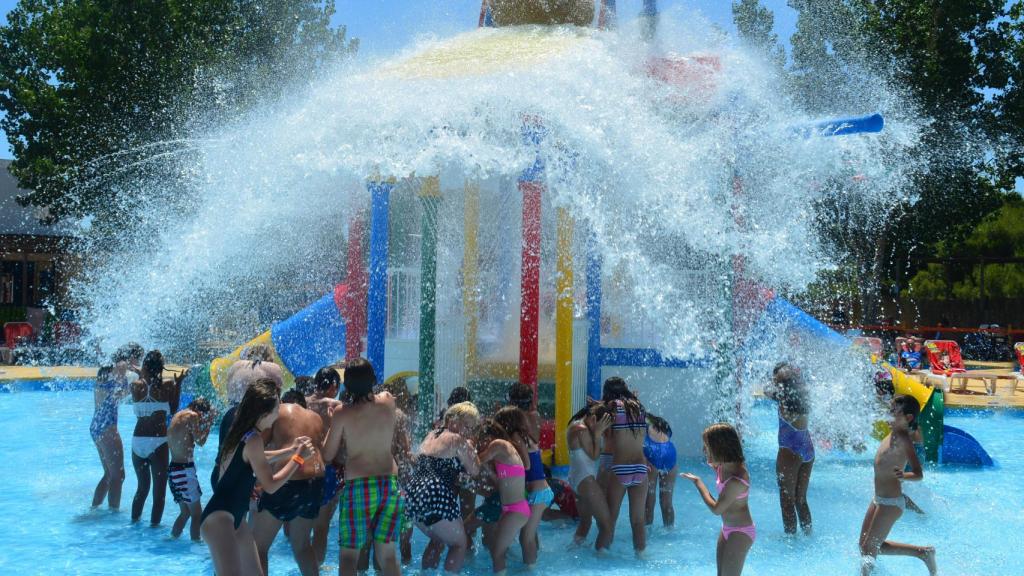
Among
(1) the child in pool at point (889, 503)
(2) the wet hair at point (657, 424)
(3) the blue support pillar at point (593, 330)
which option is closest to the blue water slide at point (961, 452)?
(3) the blue support pillar at point (593, 330)

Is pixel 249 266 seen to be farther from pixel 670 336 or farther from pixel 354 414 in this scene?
pixel 354 414

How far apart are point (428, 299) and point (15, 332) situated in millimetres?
17293

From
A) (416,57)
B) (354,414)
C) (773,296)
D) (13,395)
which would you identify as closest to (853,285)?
(773,296)

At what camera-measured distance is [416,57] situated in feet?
30.3

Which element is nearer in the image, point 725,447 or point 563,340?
point 725,447

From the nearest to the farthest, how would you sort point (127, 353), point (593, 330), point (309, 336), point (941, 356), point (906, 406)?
point (906, 406) → point (127, 353) → point (593, 330) → point (309, 336) → point (941, 356)

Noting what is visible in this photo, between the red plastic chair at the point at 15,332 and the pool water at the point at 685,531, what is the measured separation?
11.9 m

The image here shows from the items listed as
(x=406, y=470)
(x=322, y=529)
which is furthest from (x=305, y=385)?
(x=406, y=470)

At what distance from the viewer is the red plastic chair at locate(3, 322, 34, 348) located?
2013 cm

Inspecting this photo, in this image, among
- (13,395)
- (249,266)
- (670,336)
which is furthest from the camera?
(13,395)

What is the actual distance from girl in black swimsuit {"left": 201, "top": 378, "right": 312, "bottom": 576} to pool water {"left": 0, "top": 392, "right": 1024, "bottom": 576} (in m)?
1.42

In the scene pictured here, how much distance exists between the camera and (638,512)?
5.86 m

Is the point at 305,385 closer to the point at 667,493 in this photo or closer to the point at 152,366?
the point at 152,366

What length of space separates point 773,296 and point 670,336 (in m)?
1.30
